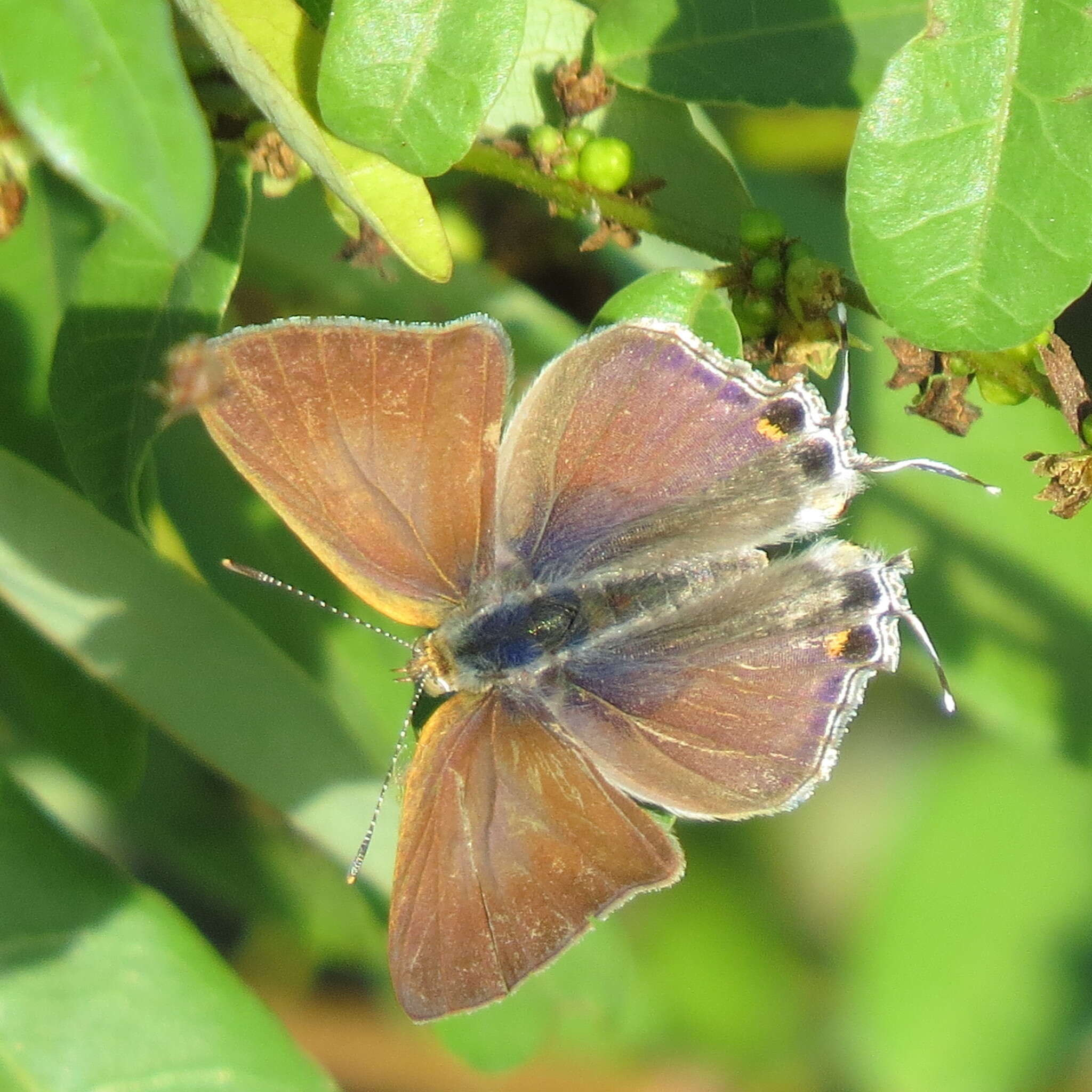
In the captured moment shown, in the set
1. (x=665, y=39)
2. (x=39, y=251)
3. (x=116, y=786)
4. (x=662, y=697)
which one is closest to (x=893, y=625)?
(x=662, y=697)

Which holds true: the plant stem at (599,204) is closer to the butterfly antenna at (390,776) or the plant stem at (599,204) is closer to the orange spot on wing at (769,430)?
the orange spot on wing at (769,430)

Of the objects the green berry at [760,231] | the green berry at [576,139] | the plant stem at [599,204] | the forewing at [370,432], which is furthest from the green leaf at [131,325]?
the green berry at [760,231]

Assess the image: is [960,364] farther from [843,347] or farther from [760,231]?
[760,231]

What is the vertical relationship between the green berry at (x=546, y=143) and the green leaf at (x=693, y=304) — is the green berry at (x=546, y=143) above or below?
above

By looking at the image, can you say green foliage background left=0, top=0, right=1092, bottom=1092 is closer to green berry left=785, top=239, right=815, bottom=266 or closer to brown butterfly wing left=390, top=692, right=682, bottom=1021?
green berry left=785, top=239, right=815, bottom=266

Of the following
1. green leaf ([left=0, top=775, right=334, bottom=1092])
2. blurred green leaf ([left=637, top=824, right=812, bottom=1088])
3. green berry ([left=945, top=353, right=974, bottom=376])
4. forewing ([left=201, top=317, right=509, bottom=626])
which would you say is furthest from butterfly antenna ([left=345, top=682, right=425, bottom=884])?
blurred green leaf ([left=637, top=824, right=812, bottom=1088])

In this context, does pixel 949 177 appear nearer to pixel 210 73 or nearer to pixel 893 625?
pixel 893 625

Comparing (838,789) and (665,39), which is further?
(838,789)
